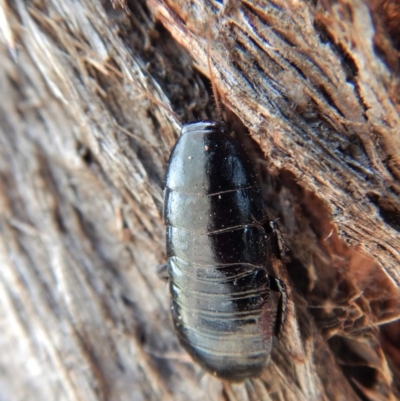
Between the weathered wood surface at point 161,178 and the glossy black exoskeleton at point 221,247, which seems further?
the glossy black exoskeleton at point 221,247

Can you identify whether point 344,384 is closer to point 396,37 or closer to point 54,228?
point 396,37

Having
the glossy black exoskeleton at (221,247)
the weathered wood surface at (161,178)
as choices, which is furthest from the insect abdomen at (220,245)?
the weathered wood surface at (161,178)

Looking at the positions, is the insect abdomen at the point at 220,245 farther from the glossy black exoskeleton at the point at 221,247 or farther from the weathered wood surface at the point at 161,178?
the weathered wood surface at the point at 161,178

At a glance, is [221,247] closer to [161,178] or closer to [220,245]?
[220,245]

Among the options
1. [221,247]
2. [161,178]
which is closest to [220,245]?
[221,247]

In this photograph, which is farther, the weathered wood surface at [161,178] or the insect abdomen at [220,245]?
the insect abdomen at [220,245]

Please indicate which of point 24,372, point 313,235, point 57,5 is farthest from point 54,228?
point 313,235
